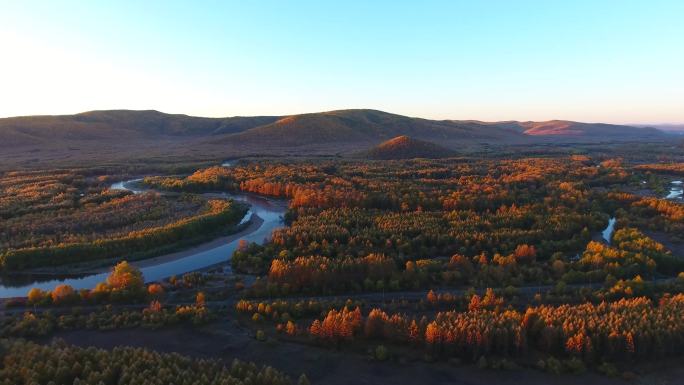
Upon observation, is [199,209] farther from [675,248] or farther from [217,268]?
[675,248]

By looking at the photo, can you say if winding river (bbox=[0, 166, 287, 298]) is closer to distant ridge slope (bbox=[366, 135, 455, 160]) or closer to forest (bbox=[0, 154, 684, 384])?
forest (bbox=[0, 154, 684, 384])

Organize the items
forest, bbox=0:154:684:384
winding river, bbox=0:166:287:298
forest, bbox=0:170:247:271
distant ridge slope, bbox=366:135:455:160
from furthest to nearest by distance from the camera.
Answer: distant ridge slope, bbox=366:135:455:160 → forest, bbox=0:170:247:271 → winding river, bbox=0:166:287:298 → forest, bbox=0:154:684:384

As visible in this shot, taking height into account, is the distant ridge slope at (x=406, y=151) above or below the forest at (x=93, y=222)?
above

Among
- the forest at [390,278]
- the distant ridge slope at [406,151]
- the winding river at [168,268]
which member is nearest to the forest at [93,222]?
the forest at [390,278]

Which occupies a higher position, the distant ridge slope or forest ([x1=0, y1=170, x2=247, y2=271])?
the distant ridge slope

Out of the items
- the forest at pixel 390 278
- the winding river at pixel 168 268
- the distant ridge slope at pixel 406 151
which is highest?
the distant ridge slope at pixel 406 151

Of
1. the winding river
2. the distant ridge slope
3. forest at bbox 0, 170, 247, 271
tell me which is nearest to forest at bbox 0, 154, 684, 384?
forest at bbox 0, 170, 247, 271

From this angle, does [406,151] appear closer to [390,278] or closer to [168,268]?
Answer: [168,268]

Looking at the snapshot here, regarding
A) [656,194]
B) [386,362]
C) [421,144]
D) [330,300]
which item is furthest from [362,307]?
[421,144]

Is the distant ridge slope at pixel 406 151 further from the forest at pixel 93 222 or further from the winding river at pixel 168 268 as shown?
the winding river at pixel 168 268
